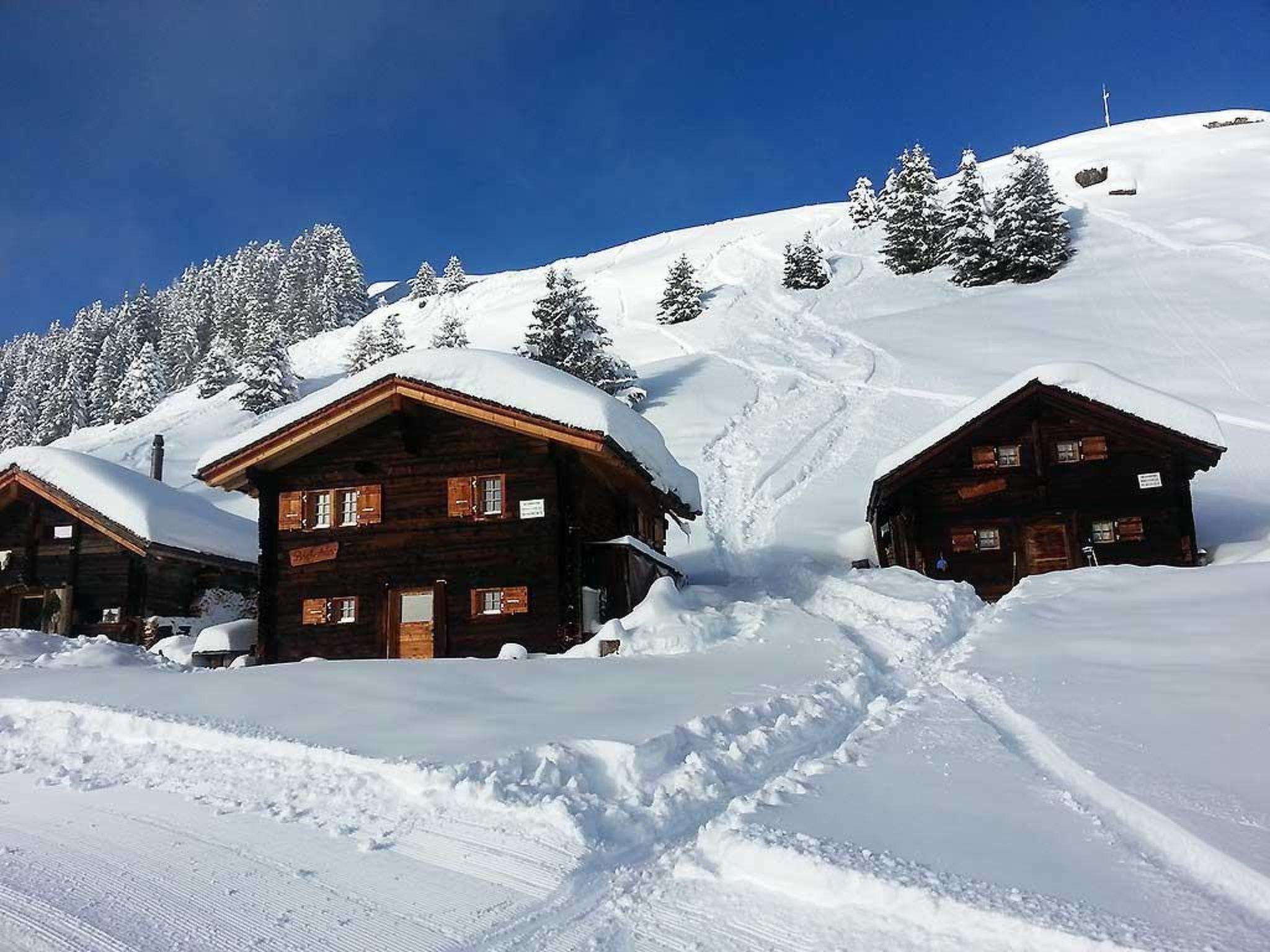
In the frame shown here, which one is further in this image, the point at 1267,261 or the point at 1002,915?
the point at 1267,261

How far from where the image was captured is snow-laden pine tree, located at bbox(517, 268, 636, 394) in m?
42.6

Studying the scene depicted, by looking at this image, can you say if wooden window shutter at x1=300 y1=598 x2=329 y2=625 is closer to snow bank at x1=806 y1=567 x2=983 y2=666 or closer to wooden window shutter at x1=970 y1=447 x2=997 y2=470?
snow bank at x1=806 y1=567 x2=983 y2=666

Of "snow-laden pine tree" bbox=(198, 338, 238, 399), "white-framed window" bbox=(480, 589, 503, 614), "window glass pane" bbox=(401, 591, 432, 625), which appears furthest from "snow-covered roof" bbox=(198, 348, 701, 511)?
"snow-laden pine tree" bbox=(198, 338, 238, 399)

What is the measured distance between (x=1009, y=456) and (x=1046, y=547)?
2.68 m

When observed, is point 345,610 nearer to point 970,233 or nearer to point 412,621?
point 412,621

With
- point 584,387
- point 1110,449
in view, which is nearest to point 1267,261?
point 1110,449

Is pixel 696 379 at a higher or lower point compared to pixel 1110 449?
higher

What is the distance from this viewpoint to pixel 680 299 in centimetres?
6981

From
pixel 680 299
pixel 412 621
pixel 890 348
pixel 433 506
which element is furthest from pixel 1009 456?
pixel 680 299

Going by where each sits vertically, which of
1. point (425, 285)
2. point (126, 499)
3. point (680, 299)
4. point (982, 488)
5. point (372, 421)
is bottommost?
point (982, 488)

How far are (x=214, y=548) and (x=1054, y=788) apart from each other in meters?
24.4

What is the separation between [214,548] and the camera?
24922 mm

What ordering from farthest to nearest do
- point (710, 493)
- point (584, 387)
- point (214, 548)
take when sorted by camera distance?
1. point (710, 493)
2. point (214, 548)
3. point (584, 387)

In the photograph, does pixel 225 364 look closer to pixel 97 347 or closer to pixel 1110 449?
pixel 97 347
